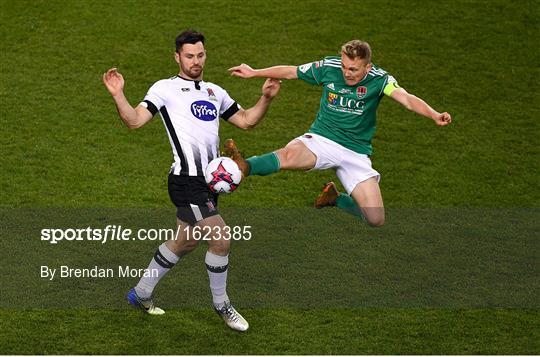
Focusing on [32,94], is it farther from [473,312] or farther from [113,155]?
[473,312]

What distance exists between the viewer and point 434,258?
12.4m

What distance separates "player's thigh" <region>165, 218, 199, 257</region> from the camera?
1046cm

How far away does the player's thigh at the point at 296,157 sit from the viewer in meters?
10.8

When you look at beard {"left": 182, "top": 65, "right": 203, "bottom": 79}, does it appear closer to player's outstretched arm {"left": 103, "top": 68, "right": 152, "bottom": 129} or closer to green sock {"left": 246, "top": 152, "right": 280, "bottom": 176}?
player's outstretched arm {"left": 103, "top": 68, "right": 152, "bottom": 129}

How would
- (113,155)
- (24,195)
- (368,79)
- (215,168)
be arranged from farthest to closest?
1. (113,155)
2. (24,195)
3. (368,79)
4. (215,168)

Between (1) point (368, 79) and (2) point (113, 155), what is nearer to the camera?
(1) point (368, 79)

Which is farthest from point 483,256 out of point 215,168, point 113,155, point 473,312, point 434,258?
point 113,155

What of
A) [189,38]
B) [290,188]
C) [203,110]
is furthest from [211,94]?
[290,188]

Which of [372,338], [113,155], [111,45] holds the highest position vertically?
[111,45]

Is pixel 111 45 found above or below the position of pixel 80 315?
above

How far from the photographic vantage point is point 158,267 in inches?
422

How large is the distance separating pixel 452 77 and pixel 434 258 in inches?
199

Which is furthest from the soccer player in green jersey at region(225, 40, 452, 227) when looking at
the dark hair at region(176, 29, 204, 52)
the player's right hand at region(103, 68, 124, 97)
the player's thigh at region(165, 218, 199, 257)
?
the player's right hand at region(103, 68, 124, 97)

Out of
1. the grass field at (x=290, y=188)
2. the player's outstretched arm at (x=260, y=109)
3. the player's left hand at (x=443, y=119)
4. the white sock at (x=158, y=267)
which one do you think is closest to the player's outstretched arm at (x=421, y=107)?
the player's left hand at (x=443, y=119)
